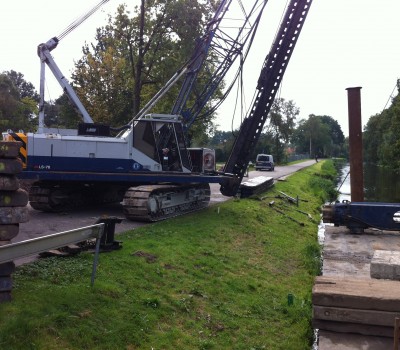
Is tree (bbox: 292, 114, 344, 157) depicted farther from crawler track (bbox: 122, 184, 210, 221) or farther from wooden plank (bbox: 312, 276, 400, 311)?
wooden plank (bbox: 312, 276, 400, 311)

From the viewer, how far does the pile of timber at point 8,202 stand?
582cm

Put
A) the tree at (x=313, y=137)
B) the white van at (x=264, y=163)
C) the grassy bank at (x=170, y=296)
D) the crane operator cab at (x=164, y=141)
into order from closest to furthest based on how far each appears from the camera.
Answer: the grassy bank at (x=170, y=296), the crane operator cab at (x=164, y=141), the white van at (x=264, y=163), the tree at (x=313, y=137)

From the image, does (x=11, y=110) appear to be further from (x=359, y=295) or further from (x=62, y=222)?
(x=359, y=295)

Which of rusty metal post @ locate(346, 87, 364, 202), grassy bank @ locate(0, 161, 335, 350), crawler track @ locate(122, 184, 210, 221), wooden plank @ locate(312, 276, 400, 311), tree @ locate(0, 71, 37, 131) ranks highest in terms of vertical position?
tree @ locate(0, 71, 37, 131)

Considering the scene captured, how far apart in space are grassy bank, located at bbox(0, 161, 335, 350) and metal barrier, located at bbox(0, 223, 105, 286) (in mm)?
643

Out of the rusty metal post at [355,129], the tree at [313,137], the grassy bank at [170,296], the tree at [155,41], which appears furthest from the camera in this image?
the tree at [313,137]

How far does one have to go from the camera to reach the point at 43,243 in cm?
592

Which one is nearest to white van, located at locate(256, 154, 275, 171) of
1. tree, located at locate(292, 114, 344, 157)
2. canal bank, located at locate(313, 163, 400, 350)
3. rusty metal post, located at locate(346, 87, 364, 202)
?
rusty metal post, located at locate(346, 87, 364, 202)

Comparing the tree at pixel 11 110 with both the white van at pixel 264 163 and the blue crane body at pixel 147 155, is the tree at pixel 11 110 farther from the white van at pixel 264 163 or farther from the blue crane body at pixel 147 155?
the blue crane body at pixel 147 155

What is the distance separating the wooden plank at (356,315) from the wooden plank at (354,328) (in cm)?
7

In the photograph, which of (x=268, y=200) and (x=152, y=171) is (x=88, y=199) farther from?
(x=268, y=200)

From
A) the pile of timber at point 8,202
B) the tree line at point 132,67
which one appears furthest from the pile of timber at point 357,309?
the tree line at point 132,67

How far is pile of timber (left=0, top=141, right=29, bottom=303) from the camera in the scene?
19.1ft

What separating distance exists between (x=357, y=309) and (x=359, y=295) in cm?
16
